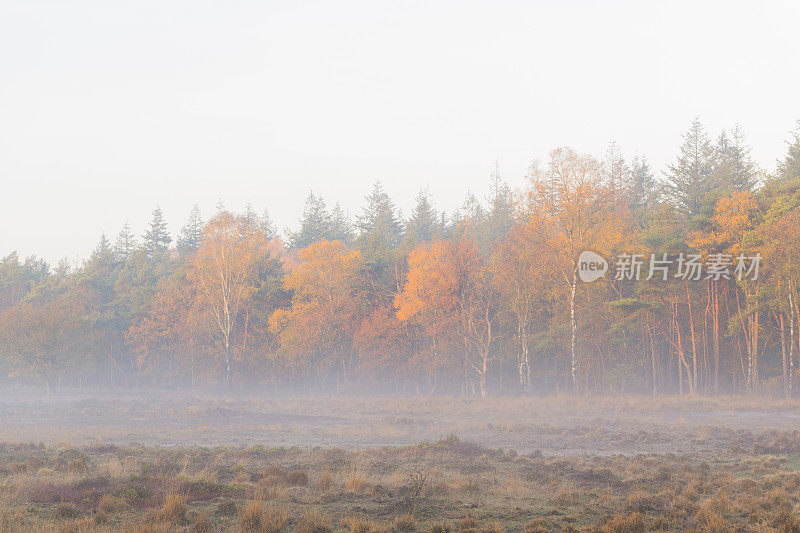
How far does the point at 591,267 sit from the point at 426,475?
31.3 m

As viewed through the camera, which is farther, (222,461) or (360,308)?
(360,308)

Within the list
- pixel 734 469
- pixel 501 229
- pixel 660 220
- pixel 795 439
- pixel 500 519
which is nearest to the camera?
pixel 500 519

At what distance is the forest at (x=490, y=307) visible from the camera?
4350cm

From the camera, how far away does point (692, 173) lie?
67312 millimetres

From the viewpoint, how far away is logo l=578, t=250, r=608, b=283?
1736 inches

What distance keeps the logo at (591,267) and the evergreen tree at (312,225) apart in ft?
195

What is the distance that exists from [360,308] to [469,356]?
12.3 m

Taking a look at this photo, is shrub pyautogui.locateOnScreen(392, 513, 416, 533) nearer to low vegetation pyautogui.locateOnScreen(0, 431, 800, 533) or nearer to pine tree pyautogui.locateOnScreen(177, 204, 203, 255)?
low vegetation pyautogui.locateOnScreen(0, 431, 800, 533)

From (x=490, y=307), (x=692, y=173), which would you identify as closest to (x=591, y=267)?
(x=490, y=307)

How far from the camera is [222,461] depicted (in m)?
20.3

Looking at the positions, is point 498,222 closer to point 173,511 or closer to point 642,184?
point 642,184

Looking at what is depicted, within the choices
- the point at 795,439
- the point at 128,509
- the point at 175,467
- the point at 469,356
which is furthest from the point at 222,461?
the point at 469,356

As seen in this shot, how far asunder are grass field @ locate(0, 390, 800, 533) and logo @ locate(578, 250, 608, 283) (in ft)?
36.3

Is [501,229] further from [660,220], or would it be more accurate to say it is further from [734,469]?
[734,469]
